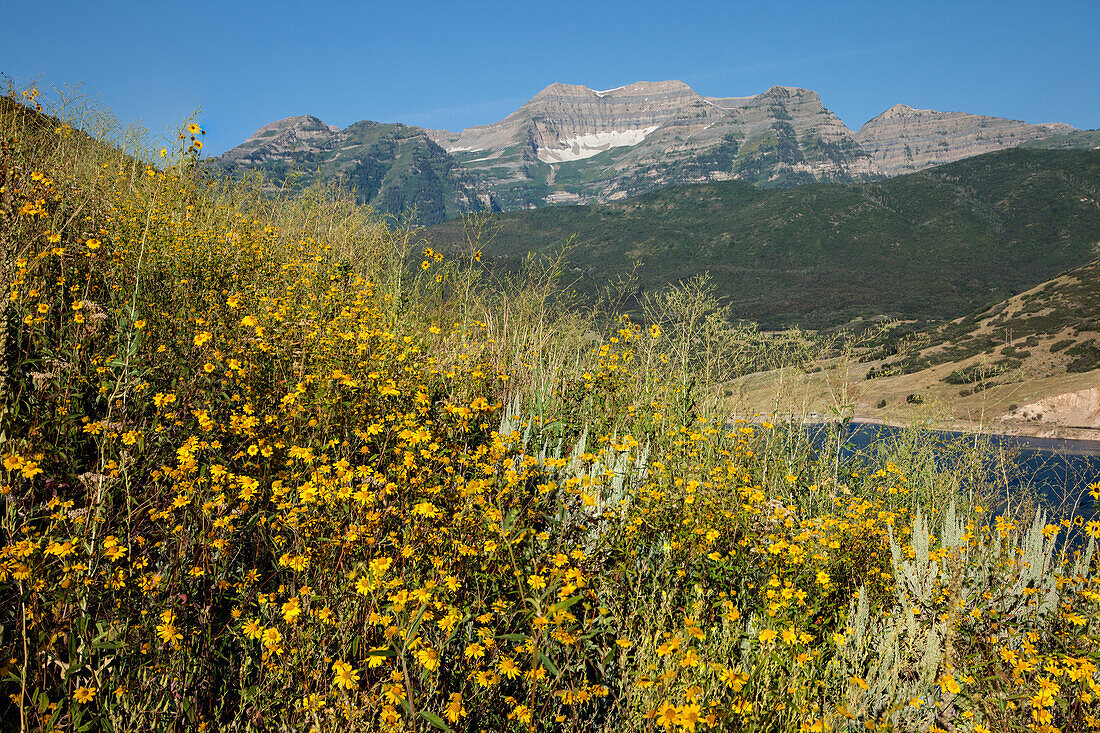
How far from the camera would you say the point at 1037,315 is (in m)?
62.7

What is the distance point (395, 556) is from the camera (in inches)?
88.7

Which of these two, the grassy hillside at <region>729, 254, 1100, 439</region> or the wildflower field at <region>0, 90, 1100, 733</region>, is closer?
the wildflower field at <region>0, 90, 1100, 733</region>

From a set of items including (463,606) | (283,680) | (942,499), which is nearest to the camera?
(283,680)

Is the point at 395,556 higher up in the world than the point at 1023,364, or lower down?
higher up

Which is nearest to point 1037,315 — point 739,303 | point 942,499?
point 942,499

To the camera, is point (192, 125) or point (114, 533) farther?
point (192, 125)

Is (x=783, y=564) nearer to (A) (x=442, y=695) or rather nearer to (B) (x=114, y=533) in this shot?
(A) (x=442, y=695)

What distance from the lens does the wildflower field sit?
6.02 ft

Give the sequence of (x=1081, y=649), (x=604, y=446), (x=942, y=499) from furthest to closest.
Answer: (x=942, y=499) < (x=604, y=446) < (x=1081, y=649)

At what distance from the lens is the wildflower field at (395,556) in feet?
6.02

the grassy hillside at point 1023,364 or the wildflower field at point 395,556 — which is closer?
the wildflower field at point 395,556

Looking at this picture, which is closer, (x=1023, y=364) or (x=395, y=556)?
(x=395, y=556)

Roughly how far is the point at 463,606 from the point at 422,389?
1.42 meters

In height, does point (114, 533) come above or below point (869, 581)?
above
